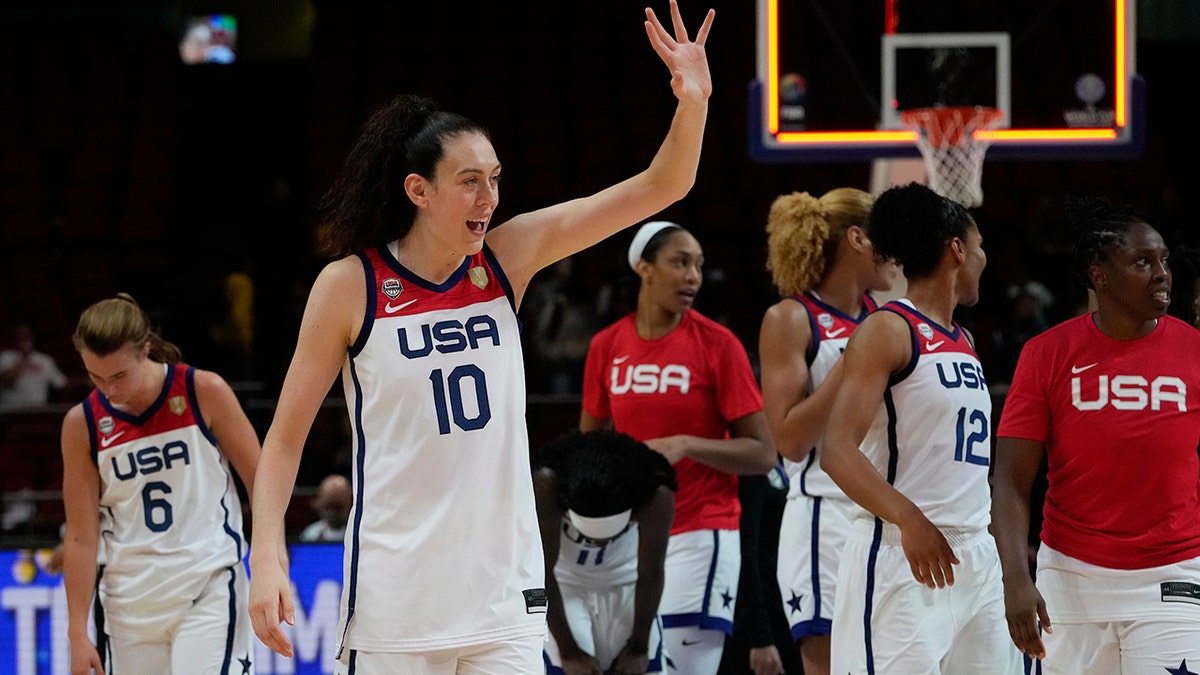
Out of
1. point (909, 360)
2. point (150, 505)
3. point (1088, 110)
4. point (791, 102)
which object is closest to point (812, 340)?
point (909, 360)

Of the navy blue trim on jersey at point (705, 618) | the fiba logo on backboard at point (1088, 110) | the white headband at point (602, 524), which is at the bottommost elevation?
the navy blue trim on jersey at point (705, 618)

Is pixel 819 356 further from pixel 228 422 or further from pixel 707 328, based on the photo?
pixel 228 422

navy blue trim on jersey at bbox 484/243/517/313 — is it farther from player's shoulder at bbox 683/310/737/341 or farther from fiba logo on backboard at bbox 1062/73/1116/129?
fiba logo on backboard at bbox 1062/73/1116/129

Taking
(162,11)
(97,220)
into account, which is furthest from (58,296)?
(162,11)

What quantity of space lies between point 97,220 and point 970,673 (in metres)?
12.8

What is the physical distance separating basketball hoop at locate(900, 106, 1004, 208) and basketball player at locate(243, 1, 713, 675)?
416 cm

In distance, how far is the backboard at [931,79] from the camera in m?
7.86

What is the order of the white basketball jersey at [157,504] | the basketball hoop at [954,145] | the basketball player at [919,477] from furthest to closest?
the basketball hoop at [954,145]
the white basketball jersey at [157,504]
the basketball player at [919,477]

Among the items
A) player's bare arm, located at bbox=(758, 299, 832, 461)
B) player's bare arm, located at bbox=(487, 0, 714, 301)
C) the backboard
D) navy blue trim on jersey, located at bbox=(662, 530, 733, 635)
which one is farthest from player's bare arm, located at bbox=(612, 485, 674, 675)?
the backboard

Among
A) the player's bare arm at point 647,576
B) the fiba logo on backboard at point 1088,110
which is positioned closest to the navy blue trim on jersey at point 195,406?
the player's bare arm at point 647,576

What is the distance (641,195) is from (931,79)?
4912 millimetres

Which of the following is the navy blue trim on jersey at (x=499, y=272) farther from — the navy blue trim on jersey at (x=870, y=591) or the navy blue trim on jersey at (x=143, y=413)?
the navy blue trim on jersey at (x=143, y=413)

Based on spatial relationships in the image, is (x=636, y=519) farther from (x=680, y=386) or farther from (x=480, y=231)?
(x=480, y=231)

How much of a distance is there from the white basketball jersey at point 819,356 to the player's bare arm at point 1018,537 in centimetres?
113
